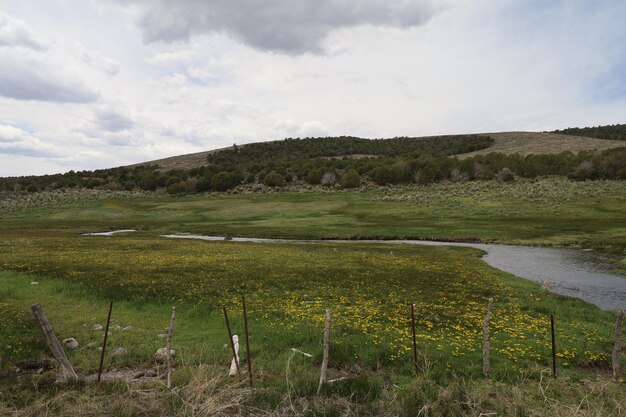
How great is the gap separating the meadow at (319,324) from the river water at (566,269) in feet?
8.82

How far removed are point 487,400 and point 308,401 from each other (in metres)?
4.94

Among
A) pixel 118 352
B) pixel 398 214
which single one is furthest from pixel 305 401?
pixel 398 214

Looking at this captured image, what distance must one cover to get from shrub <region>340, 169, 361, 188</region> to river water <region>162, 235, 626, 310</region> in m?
85.9

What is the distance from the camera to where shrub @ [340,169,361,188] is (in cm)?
14400

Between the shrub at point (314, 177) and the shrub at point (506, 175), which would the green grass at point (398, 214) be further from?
the shrub at point (314, 177)

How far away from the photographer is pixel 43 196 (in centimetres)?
14350

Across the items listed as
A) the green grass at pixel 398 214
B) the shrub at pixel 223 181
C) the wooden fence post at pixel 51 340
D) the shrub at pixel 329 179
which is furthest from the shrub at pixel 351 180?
the wooden fence post at pixel 51 340

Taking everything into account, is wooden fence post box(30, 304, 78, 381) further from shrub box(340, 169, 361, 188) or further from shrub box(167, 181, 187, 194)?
shrub box(167, 181, 187, 194)

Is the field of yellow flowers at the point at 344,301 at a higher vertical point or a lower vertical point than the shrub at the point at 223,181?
lower

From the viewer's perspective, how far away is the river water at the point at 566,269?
30.2 meters

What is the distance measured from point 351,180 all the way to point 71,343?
5153 inches

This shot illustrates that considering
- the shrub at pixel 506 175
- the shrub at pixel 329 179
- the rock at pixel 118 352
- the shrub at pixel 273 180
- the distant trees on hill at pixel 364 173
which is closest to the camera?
the rock at pixel 118 352

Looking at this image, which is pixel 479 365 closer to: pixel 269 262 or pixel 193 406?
pixel 193 406

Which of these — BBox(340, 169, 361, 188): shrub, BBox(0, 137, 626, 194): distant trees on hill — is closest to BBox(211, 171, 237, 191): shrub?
BBox(0, 137, 626, 194): distant trees on hill
